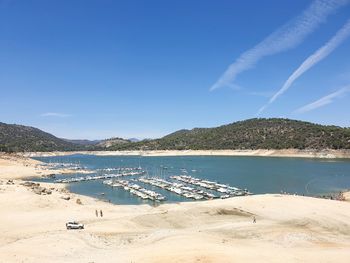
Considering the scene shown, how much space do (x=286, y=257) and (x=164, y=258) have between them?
10.2m

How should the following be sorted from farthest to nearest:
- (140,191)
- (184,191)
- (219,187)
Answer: (219,187) → (140,191) → (184,191)

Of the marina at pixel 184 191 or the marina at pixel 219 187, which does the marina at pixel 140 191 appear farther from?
the marina at pixel 219 187

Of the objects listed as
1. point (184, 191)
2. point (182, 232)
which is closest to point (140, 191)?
point (184, 191)

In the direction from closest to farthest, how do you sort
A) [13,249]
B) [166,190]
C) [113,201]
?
[13,249]
[113,201]
[166,190]

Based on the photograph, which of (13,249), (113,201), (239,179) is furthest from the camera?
(239,179)

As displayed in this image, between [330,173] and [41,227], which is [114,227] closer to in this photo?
[41,227]

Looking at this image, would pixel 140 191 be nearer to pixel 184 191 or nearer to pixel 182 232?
pixel 184 191

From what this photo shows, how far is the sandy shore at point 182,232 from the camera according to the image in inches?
1352

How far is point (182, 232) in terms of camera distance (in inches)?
1836

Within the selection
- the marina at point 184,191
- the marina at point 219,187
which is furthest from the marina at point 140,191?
the marina at point 219,187

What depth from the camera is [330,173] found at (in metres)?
134

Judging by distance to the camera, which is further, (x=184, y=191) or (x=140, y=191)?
(x=140, y=191)

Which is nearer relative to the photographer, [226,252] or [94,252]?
[226,252]

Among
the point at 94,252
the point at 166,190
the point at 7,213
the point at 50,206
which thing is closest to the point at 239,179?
the point at 166,190
